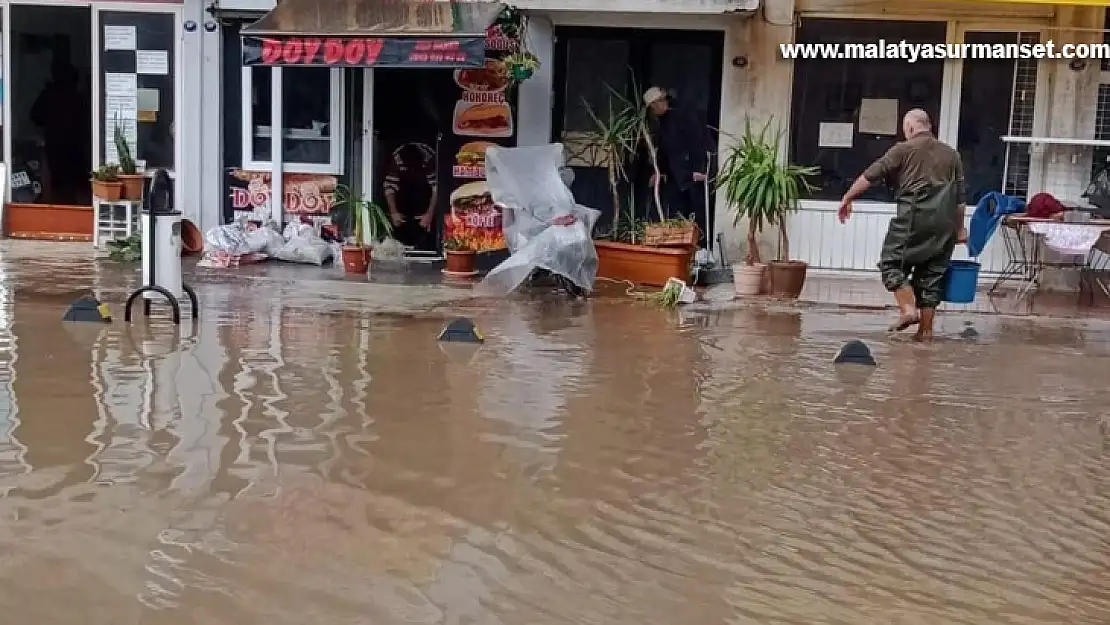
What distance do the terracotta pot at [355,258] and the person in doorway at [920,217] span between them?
4.57 meters

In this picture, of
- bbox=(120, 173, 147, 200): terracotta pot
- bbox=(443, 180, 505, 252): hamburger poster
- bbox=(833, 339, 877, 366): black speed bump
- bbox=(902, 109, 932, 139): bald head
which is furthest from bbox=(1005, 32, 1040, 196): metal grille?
bbox=(120, 173, 147, 200): terracotta pot

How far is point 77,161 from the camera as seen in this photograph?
13.6 meters

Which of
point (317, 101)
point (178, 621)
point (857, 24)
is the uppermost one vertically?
point (857, 24)

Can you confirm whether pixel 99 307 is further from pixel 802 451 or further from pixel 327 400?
pixel 802 451

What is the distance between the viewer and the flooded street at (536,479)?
4340 mm

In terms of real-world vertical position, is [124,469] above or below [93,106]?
below

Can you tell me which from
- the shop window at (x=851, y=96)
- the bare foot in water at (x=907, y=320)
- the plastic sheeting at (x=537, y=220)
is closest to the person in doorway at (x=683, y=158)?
the shop window at (x=851, y=96)

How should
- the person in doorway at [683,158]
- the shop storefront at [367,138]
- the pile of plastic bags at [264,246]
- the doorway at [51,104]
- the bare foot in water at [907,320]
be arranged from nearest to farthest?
the bare foot in water at [907,320], the pile of plastic bags at [264,246], the person in doorway at [683,158], the shop storefront at [367,138], the doorway at [51,104]

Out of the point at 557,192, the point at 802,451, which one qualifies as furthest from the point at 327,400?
the point at 557,192

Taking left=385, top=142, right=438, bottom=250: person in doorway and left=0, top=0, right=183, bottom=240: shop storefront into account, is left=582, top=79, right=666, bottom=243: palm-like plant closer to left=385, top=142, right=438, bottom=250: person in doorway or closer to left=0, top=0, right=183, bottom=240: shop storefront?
left=385, top=142, right=438, bottom=250: person in doorway

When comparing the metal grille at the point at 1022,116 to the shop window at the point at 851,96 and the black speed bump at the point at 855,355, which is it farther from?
the black speed bump at the point at 855,355

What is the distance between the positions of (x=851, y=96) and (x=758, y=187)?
6.62 ft

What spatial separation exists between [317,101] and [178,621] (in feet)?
31.6

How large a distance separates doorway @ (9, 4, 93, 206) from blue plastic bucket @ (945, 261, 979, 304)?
8.81 m
